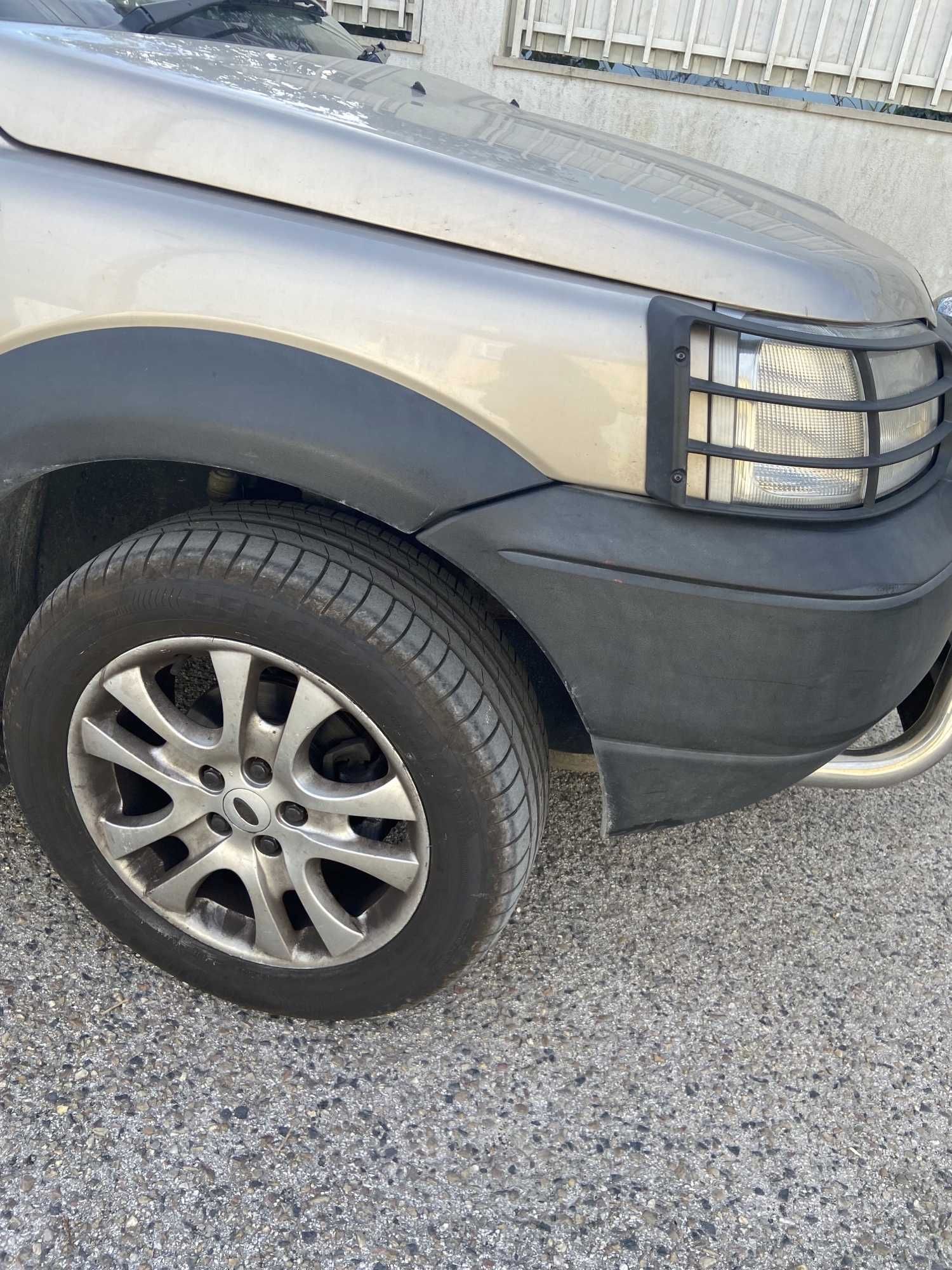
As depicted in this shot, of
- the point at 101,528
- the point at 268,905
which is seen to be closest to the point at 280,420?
the point at 101,528

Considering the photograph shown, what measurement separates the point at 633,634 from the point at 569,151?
96 centimetres

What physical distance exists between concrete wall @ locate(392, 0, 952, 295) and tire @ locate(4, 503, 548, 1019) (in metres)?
5.52

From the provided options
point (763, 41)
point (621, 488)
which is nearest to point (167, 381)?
point (621, 488)

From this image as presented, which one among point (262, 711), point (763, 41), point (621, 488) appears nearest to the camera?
point (621, 488)

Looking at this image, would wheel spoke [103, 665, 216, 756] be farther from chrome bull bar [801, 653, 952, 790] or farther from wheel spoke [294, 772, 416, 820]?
chrome bull bar [801, 653, 952, 790]

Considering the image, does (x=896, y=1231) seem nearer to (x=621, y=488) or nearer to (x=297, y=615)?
(x=621, y=488)

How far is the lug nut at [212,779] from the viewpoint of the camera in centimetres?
173

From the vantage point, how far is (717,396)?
144 cm

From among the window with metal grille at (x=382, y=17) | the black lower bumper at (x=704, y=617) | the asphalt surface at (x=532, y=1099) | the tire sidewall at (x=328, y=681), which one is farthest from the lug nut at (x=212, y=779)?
the window with metal grille at (x=382, y=17)

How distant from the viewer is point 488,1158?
1.65 metres

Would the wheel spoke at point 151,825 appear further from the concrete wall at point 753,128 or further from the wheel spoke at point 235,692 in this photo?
the concrete wall at point 753,128

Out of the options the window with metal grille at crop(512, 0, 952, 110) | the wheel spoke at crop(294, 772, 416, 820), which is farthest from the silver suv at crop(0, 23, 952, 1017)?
the window with metal grille at crop(512, 0, 952, 110)

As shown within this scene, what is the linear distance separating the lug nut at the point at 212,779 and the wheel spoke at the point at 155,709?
4 centimetres

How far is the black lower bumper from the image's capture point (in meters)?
1.46
